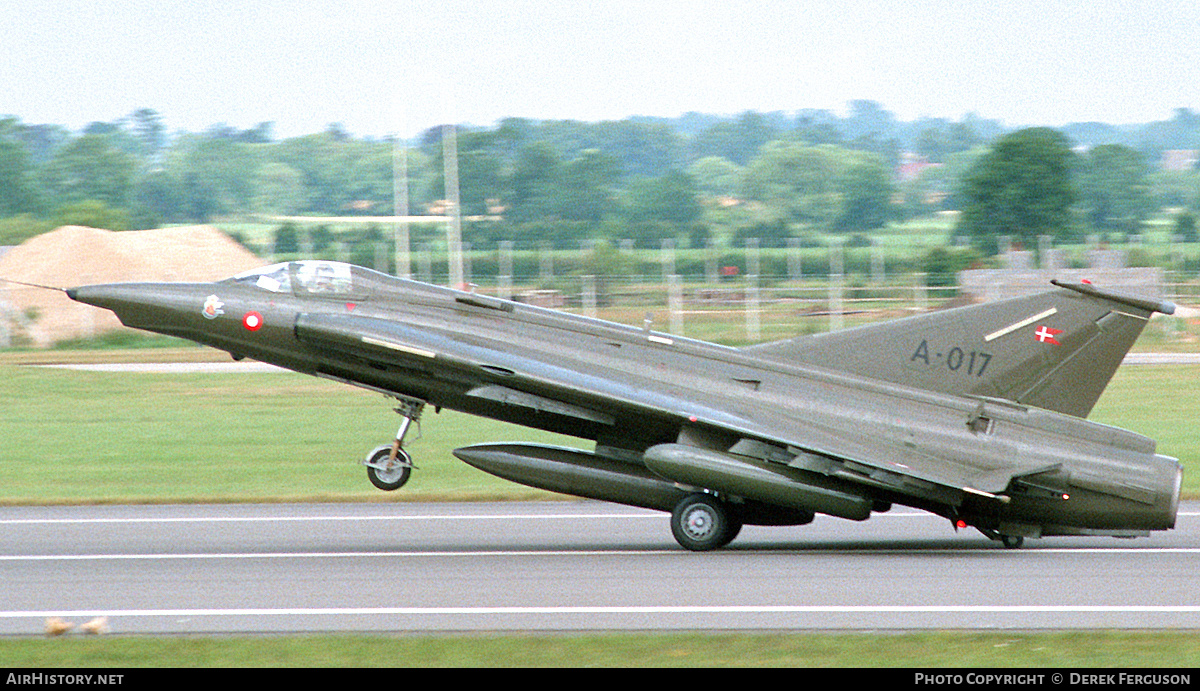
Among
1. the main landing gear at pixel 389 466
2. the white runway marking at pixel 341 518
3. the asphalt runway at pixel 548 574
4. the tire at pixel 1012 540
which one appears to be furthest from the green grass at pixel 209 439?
the tire at pixel 1012 540

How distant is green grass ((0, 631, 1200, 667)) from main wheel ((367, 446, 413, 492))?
4407mm

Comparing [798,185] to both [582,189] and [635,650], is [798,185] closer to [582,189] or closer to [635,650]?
[582,189]

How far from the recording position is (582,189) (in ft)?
307

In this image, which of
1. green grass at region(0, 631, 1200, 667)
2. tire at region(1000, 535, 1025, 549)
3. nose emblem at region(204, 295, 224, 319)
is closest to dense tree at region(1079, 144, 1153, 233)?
tire at region(1000, 535, 1025, 549)

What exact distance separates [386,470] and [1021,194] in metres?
66.8

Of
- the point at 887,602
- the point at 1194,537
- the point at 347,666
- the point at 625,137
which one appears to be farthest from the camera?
the point at 625,137

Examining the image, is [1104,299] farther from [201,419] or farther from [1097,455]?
[201,419]

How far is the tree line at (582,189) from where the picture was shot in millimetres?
75562

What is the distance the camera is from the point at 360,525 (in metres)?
15.2

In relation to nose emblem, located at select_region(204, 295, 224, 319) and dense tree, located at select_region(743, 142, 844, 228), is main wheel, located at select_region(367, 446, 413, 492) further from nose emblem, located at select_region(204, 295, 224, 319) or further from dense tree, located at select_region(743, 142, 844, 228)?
dense tree, located at select_region(743, 142, 844, 228)

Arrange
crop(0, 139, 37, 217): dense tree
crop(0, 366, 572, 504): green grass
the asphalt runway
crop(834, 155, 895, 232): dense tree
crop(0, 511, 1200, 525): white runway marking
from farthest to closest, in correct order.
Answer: crop(834, 155, 895, 232): dense tree, crop(0, 139, 37, 217): dense tree, crop(0, 366, 572, 504): green grass, crop(0, 511, 1200, 525): white runway marking, the asphalt runway

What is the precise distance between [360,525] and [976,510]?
21.8 feet

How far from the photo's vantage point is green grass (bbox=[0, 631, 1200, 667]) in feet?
28.3
